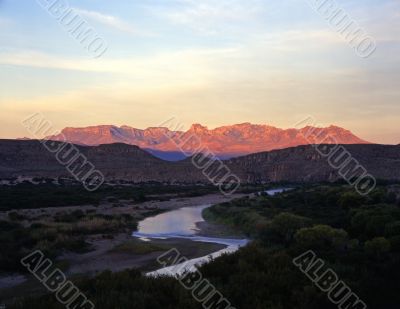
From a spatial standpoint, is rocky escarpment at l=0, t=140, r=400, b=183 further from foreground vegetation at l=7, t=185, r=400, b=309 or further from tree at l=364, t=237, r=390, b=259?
foreground vegetation at l=7, t=185, r=400, b=309

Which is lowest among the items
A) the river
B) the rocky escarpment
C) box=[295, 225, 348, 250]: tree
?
the river

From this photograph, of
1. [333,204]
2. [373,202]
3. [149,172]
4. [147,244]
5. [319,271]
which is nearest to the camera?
[319,271]

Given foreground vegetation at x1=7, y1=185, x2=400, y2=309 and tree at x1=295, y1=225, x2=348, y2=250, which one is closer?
foreground vegetation at x1=7, y1=185, x2=400, y2=309

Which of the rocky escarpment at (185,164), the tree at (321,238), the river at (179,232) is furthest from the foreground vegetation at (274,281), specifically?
the rocky escarpment at (185,164)

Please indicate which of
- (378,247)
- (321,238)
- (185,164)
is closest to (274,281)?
(378,247)

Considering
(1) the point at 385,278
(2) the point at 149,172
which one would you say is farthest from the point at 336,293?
(2) the point at 149,172

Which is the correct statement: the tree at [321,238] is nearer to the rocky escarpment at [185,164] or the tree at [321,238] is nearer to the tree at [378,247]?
the tree at [378,247]

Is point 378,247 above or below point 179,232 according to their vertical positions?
above

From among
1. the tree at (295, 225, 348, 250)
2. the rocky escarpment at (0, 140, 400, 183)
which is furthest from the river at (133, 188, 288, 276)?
the rocky escarpment at (0, 140, 400, 183)

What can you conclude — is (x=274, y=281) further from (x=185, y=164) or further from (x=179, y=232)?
(x=185, y=164)

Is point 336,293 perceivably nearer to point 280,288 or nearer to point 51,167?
point 280,288

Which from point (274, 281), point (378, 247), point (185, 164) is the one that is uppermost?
point (185, 164)
